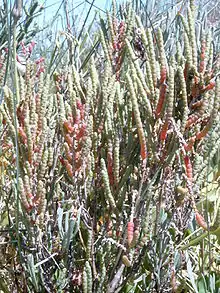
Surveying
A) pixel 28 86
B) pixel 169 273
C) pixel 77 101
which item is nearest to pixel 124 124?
pixel 77 101

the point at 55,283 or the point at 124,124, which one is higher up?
the point at 124,124

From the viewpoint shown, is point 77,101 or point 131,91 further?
point 77,101

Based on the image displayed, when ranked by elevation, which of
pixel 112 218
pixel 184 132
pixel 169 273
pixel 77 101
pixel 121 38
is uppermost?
pixel 121 38

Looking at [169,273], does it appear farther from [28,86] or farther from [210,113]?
[28,86]

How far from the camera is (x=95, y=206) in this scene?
3.70 ft

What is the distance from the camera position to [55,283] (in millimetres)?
1118

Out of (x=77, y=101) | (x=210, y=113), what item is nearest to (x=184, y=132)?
(x=210, y=113)

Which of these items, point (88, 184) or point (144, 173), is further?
point (88, 184)

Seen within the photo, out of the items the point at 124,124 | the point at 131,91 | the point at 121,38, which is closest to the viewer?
the point at 131,91

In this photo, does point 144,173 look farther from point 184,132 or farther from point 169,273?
point 169,273

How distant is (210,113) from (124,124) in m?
0.19

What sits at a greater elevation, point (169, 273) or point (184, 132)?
point (184, 132)

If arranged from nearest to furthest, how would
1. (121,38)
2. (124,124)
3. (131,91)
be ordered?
(131,91)
(124,124)
(121,38)

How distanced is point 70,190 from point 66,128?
0.52 feet
